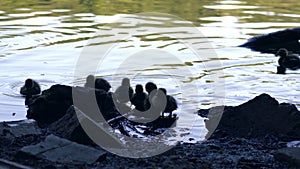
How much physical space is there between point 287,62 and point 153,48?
350cm

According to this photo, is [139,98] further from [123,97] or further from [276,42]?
[276,42]

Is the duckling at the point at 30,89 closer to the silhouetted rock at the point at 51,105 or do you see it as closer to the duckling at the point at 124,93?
the silhouetted rock at the point at 51,105

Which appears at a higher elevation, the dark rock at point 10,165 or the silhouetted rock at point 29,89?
the dark rock at point 10,165

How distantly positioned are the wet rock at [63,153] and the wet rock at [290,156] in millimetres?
1964

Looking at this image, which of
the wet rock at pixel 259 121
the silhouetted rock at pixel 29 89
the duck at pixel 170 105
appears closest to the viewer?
the wet rock at pixel 259 121

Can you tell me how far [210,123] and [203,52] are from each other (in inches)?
267

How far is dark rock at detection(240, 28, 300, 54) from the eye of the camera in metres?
17.2

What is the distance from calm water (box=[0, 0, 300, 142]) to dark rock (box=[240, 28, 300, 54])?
1.53 ft

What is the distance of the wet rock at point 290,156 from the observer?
24.1 ft

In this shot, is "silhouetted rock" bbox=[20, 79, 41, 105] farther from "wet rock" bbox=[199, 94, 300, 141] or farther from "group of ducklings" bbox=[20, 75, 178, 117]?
"wet rock" bbox=[199, 94, 300, 141]

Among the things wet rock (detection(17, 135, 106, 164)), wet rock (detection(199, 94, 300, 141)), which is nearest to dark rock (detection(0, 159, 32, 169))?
wet rock (detection(17, 135, 106, 164))

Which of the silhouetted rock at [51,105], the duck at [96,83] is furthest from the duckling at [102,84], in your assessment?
the silhouetted rock at [51,105]

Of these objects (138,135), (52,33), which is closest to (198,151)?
(138,135)

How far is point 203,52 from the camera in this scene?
16406 millimetres
